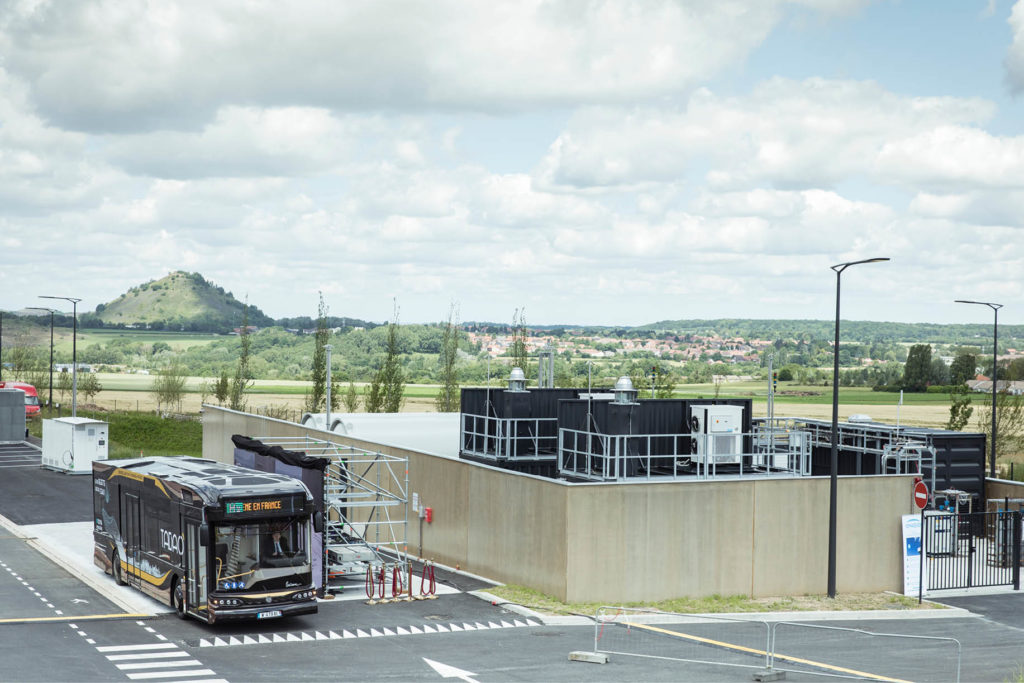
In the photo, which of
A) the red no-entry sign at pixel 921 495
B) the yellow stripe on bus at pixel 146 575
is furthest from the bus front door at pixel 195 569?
the red no-entry sign at pixel 921 495

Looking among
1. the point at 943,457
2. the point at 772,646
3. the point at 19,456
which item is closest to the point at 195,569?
the point at 772,646

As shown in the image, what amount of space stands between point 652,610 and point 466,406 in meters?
12.8

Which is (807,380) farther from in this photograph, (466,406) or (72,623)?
(72,623)

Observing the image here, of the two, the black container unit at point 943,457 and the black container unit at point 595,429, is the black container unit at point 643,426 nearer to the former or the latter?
the black container unit at point 595,429

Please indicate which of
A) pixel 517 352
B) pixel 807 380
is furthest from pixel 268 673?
pixel 807 380

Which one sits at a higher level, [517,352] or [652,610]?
[517,352]

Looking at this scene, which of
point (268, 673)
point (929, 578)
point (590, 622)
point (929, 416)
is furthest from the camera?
point (929, 416)

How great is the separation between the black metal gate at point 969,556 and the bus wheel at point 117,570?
2175 centimetres

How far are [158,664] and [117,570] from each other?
29.3ft

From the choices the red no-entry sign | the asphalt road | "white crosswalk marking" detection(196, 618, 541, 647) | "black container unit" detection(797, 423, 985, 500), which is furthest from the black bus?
"black container unit" detection(797, 423, 985, 500)

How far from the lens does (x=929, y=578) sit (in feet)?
100

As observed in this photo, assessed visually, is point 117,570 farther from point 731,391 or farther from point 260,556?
point 731,391

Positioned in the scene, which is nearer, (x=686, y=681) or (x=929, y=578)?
(x=686, y=681)

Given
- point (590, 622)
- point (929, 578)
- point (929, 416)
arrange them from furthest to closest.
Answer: point (929, 416), point (929, 578), point (590, 622)
